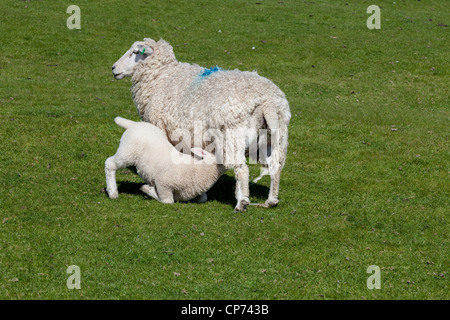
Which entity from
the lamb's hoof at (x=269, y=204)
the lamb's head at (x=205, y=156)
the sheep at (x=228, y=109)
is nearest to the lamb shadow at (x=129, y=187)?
the sheep at (x=228, y=109)

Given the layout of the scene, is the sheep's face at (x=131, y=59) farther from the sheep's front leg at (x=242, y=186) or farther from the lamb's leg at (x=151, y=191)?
the sheep's front leg at (x=242, y=186)

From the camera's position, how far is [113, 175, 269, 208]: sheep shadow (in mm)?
10633

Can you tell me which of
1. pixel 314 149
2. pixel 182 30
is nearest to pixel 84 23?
pixel 182 30

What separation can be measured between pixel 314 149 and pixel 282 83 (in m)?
6.81

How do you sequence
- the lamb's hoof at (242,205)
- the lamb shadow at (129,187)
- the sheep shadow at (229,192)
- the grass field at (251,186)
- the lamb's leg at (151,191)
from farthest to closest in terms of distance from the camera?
the lamb shadow at (129,187)
the sheep shadow at (229,192)
the lamb's leg at (151,191)
the lamb's hoof at (242,205)
the grass field at (251,186)

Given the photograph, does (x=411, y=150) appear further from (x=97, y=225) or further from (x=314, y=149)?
(x=97, y=225)

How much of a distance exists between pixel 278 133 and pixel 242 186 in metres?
1.02

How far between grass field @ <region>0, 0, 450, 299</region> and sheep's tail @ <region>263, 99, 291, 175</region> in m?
0.78

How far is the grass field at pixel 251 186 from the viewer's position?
304 inches

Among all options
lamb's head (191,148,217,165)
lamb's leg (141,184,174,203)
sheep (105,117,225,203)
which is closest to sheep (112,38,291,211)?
lamb's head (191,148,217,165)

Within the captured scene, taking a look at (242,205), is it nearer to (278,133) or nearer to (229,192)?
(278,133)

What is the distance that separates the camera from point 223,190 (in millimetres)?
11078

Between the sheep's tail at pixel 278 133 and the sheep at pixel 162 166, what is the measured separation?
82 cm

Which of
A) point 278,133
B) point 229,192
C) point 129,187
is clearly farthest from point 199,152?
point 129,187
